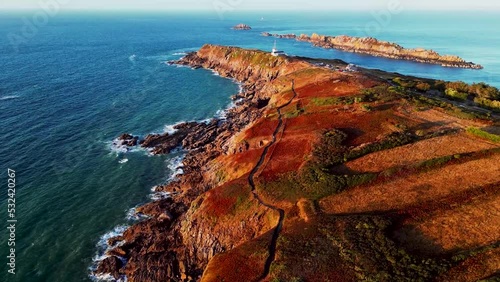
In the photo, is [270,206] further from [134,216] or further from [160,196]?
[160,196]

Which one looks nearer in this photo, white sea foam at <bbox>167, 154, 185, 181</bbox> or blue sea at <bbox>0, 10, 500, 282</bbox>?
blue sea at <bbox>0, 10, 500, 282</bbox>

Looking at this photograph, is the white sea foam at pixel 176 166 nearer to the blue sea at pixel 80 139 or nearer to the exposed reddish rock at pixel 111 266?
the blue sea at pixel 80 139

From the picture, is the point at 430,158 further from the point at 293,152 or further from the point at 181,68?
the point at 181,68

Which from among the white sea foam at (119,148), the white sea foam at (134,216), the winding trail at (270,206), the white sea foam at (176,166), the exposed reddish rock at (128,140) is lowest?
the white sea foam at (134,216)

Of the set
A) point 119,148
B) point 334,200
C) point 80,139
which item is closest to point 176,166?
point 119,148

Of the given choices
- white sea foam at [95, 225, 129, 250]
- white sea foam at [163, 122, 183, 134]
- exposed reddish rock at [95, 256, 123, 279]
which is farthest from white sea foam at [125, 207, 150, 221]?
white sea foam at [163, 122, 183, 134]

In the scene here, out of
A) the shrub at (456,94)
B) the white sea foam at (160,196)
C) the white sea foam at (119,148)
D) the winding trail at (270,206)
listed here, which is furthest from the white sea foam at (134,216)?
the shrub at (456,94)

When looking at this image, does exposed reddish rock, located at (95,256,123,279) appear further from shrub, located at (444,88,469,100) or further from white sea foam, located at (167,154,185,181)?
shrub, located at (444,88,469,100)

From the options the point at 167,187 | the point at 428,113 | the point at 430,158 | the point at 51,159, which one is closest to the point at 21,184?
the point at 51,159
